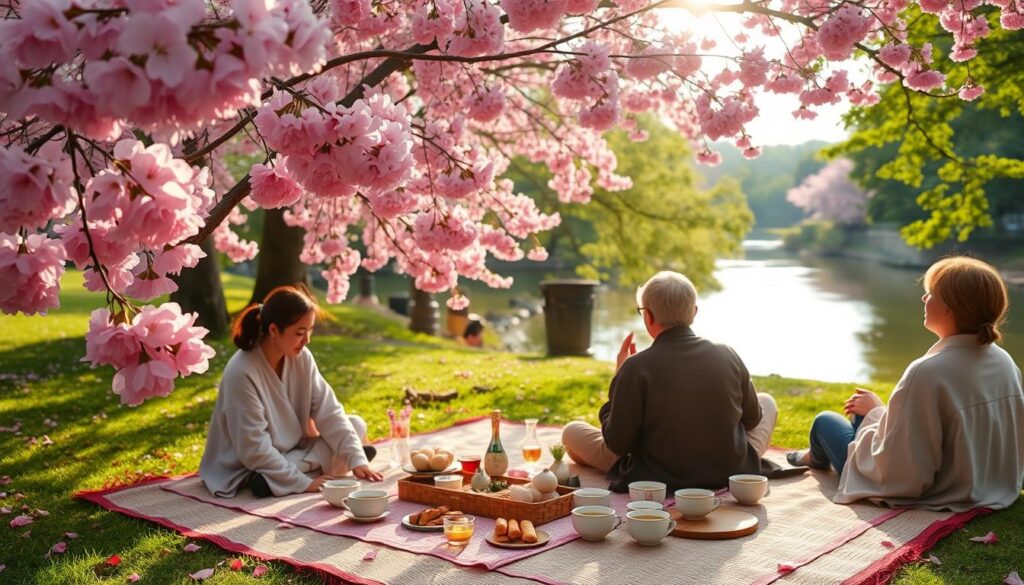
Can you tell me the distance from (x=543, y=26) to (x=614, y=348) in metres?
13.2

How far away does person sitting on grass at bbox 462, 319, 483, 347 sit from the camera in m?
15.1

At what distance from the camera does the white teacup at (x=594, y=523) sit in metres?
3.69

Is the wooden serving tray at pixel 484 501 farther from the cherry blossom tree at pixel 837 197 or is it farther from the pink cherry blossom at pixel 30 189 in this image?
the cherry blossom tree at pixel 837 197

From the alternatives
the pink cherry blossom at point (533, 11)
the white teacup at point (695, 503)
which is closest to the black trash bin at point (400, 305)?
the pink cherry blossom at point (533, 11)

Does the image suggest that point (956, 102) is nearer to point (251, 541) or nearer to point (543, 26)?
point (543, 26)

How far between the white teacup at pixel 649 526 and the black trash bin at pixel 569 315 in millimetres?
7757

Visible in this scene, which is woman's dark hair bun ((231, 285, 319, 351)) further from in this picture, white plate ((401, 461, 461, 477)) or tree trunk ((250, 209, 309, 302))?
tree trunk ((250, 209, 309, 302))

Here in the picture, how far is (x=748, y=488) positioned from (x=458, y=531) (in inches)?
56.1

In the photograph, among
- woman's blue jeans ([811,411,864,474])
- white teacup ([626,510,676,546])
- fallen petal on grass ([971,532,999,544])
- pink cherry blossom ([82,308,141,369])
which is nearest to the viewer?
pink cherry blossom ([82,308,141,369])

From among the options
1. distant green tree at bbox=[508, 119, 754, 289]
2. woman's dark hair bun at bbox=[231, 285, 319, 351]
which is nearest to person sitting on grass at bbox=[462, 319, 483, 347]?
distant green tree at bbox=[508, 119, 754, 289]

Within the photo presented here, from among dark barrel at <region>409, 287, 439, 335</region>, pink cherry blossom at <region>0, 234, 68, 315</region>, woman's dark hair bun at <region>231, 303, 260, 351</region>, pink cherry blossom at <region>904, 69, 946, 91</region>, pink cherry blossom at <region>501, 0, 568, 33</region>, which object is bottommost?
dark barrel at <region>409, 287, 439, 335</region>

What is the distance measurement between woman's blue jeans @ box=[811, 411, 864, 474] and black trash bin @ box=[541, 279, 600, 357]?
21.3 ft

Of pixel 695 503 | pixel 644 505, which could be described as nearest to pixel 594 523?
pixel 644 505

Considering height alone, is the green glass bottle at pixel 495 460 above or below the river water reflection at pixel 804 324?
above
